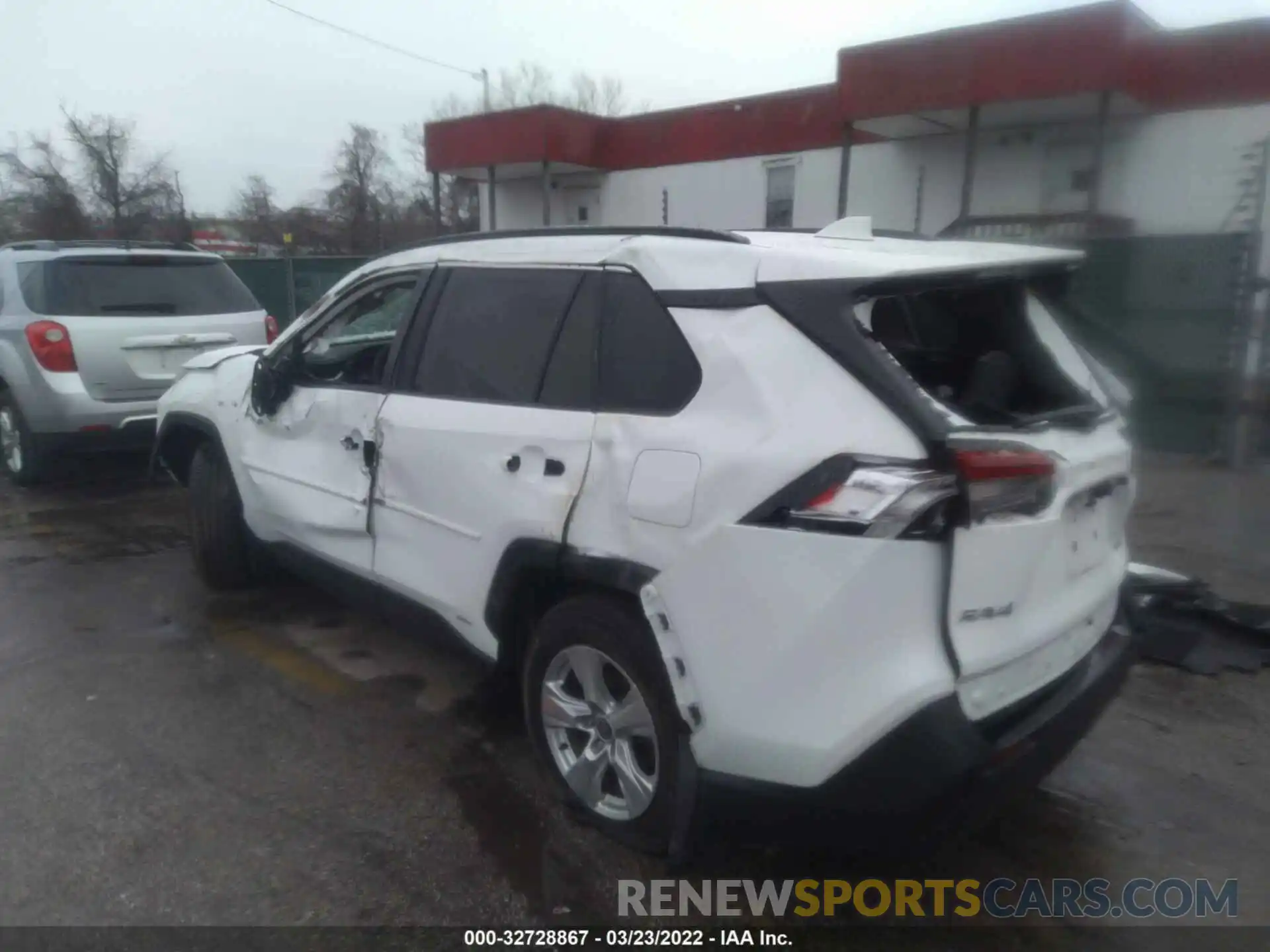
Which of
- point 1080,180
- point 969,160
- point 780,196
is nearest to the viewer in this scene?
point 969,160

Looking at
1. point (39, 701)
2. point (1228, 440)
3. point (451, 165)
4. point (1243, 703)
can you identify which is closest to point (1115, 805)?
point (1243, 703)

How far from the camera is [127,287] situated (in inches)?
282

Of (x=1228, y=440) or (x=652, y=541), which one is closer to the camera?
(x=652, y=541)

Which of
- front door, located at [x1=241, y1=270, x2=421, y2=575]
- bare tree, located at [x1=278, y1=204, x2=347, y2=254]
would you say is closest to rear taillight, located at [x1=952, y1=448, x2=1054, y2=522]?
front door, located at [x1=241, y1=270, x2=421, y2=575]

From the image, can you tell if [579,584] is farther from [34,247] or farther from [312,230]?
[312,230]

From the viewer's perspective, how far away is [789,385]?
7.89 feet

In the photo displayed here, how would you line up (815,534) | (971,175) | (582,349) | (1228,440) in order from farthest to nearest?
1. (971,175)
2. (1228,440)
3. (582,349)
4. (815,534)

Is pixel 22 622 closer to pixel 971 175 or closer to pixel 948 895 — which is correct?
pixel 948 895

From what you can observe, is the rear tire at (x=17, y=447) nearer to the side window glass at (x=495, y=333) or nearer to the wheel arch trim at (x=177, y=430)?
the wheel arch trim at (x=177, y=430)

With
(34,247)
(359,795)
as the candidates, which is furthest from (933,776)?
(34,247)

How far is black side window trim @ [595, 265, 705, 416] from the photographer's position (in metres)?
2.63

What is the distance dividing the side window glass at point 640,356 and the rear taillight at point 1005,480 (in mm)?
750

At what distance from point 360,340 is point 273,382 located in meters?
0.62

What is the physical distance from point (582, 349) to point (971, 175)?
13482 mm
